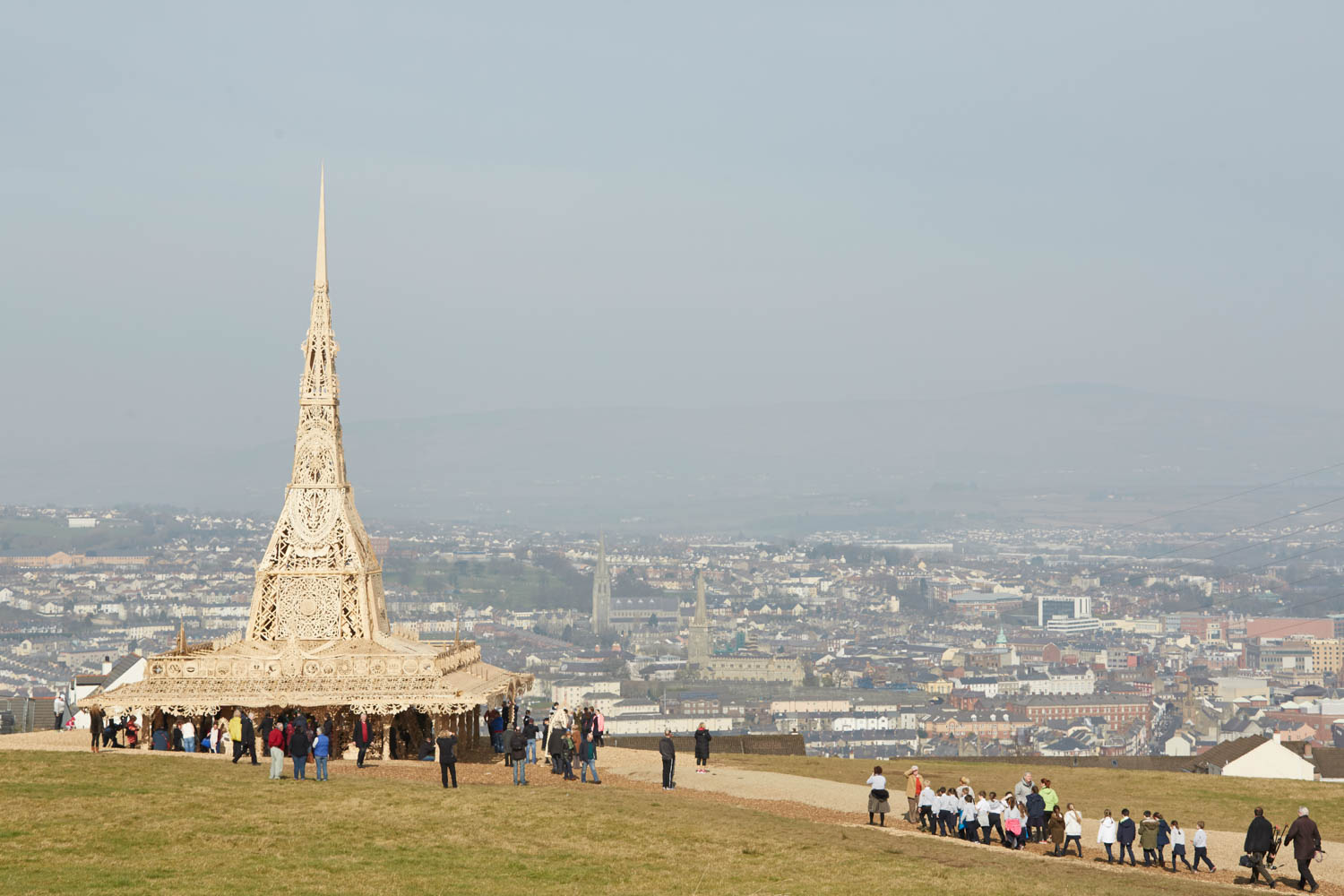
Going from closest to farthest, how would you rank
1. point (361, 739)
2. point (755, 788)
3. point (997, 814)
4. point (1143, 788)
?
point (997, 814), point (361, 739), point (755, 788), point (1143, 788)

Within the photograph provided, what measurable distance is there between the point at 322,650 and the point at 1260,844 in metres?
22.8

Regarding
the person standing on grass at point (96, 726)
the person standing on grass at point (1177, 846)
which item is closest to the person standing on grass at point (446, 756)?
the person standing on grass at point (96, 726)

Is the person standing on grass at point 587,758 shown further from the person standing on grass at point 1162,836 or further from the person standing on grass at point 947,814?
the person standing on grass at point 1162,836

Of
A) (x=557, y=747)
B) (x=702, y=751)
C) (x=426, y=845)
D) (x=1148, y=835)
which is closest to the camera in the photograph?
(x=426, y=845)

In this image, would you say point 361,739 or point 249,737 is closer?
point 249,737

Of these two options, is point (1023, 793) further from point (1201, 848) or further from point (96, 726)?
point (96, 726)

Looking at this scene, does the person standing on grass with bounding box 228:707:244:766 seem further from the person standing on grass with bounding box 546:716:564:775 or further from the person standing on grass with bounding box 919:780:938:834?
the person standing on grass with bounding box 919:780:938:834

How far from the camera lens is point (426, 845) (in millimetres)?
26172

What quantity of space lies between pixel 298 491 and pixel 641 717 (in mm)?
151302

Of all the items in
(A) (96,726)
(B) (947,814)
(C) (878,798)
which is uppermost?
(A) (96,726)

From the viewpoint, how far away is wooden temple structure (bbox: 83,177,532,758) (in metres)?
37.7

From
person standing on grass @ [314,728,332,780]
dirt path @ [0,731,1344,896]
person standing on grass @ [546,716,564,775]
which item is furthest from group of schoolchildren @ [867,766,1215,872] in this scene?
person standing on grass @ [314,728,332,780]

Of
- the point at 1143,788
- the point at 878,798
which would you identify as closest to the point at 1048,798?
the point at 878,798

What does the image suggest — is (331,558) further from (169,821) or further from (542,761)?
(169,821)
